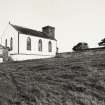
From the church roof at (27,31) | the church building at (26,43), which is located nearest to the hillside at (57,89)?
the church building at (26,43)

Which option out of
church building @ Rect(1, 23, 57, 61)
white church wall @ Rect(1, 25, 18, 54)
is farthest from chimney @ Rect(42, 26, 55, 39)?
white church wall @ Rect(1, 25, 18, 54)

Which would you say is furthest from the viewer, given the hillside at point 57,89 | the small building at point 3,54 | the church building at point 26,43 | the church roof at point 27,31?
the church roof at point 27,31

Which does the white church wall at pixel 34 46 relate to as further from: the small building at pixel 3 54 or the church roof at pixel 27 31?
the small building at pixel 3 54

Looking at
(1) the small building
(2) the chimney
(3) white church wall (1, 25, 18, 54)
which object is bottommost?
(1) the small building

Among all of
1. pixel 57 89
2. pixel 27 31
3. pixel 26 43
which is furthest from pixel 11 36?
pixel 57 89

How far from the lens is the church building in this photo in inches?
1305

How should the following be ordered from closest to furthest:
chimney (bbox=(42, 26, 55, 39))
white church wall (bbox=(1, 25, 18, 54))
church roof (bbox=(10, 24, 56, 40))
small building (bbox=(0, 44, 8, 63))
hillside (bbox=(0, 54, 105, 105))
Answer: hillside (bbox=(0, 54, 105, 105)) < small building (bbox=(0, 44, 8, 63)) < white church wall (bbox=(1, 25, 18, 54)) < church roof (bbox=(10, 24, 56, 40)) < chimney (bbox=(42, 26, 55, 39))

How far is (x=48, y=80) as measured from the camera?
10.9 meters

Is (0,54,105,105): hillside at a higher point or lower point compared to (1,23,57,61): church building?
lower

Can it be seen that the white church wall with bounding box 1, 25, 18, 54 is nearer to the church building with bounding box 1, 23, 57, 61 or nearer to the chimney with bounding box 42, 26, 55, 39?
the church building with bounding box 1, 23, 57, 61

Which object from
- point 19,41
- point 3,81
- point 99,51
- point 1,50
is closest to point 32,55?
point 19,41

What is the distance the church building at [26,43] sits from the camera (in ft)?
109

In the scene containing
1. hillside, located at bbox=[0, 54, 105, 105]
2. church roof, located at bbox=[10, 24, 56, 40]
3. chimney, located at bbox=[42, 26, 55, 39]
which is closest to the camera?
hillside, located at bbox=[0, 54, 105, 105]

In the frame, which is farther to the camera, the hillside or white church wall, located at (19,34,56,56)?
white church wall, located at (19,34,56,56)
